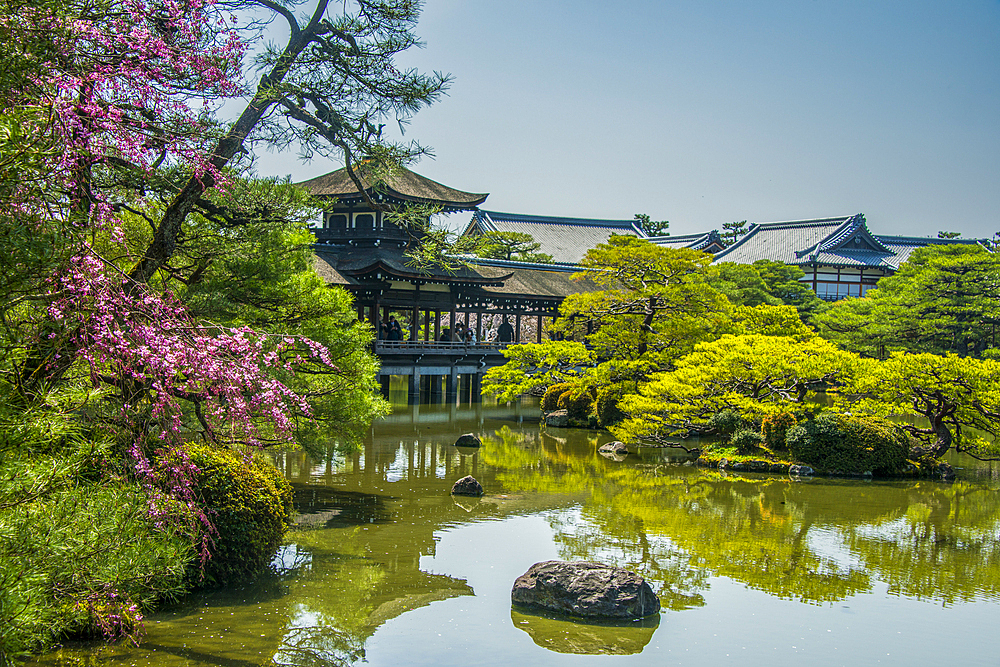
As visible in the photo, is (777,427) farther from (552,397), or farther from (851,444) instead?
(552,397)

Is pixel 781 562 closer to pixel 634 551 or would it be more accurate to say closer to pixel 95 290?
pixel 634 551

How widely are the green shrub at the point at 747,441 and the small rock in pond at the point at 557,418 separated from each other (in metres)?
6.78

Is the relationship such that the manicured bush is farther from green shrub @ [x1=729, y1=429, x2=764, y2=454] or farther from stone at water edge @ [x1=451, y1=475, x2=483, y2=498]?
stone at water edge @ [x1=451, y1=475, x2=483, y2=498]

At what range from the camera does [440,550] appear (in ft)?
29.8

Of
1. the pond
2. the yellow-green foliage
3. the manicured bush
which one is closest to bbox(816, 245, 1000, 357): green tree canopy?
the pond

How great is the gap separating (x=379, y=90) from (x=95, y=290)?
409 centimetres

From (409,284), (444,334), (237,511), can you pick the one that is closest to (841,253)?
(444,334)

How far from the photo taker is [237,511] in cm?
733

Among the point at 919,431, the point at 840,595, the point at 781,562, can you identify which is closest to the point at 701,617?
the point at 840,595

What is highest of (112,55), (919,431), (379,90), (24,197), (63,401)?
(379,90)

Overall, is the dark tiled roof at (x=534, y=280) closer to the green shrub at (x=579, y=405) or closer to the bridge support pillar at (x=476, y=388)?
the bridge support pillar at (x=476, y=388)

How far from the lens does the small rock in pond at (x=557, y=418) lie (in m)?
22.0

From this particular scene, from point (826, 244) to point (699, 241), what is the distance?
6.86 meters

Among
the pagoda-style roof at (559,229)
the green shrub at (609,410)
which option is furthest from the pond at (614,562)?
the pagoda-style roof at (559,229)
